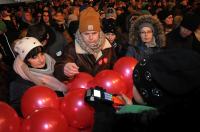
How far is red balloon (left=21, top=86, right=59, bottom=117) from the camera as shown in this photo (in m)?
2.61

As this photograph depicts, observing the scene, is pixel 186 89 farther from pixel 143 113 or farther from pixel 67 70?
pixel 67 70

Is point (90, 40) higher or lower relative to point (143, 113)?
lower

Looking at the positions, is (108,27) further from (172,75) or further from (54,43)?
(172,75)

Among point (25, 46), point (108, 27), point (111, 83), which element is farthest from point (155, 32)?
point (25, 46)

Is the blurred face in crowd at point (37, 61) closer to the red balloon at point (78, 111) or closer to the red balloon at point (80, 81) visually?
the red balloon at point (80, 81)

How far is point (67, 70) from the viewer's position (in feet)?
9.66

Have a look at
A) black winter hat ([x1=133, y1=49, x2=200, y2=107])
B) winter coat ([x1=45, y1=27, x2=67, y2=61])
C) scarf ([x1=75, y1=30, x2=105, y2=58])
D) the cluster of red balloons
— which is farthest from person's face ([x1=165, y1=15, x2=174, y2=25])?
black winter hat ([x1=133, y1=49, x2=200, y2=107])

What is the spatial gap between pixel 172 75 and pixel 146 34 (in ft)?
8.36

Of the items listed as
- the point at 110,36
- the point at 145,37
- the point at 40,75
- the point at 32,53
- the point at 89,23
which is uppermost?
the point at 89,23

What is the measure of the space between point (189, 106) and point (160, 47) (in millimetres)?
2760

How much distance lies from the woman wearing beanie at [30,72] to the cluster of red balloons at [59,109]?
26cm

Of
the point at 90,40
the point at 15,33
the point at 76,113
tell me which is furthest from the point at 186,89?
the point at 15,33

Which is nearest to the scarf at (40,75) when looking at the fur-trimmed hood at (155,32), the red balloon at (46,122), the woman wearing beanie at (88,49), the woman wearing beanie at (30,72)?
the woman wearing beanie at (30,72)

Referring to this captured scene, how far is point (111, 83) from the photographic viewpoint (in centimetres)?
282
